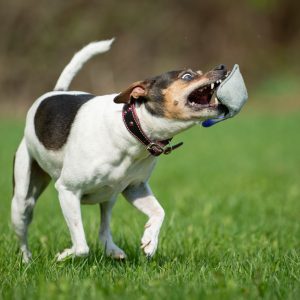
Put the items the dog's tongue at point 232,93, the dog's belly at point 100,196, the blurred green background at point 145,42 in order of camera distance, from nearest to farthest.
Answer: the dog's tongue at point 232,93 < the dog's belly at point 100,196 < the blurred green background at point 145,42

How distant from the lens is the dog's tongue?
4746 mm

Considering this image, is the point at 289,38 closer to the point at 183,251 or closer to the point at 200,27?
the point at 200,27

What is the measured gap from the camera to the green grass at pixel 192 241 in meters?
4.05

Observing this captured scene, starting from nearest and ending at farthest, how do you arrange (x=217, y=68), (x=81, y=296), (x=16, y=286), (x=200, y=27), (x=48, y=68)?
1. (x=81, y=296)
2. (x=16, y=286)
3. (x=217, y=68)
4. (x=48, y=68)
5. (x=200, y=27)

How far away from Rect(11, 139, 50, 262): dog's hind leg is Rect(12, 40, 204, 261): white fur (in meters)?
0.16

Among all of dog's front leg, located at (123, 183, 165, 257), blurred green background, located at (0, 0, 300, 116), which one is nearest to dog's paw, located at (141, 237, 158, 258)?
dog's front leg, located at (123, 183, 165, 257)

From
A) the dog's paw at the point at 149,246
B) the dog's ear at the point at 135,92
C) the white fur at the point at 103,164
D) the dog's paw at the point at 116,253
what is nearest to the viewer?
the dog's ear at the point at 135,92

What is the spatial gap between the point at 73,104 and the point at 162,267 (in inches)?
64.3

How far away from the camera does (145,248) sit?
529cm

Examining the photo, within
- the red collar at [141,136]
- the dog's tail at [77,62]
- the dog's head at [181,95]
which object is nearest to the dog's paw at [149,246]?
the red collar at [141,136]

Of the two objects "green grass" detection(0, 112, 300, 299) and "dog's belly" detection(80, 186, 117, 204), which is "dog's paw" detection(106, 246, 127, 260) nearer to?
"green grass" detection(0, 112, 300, 299)

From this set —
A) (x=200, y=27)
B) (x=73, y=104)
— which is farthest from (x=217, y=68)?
(x=200, y=27)

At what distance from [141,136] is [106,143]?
30cm

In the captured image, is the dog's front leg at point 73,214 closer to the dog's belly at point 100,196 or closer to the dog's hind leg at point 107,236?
the dog's belly at point 100,196
